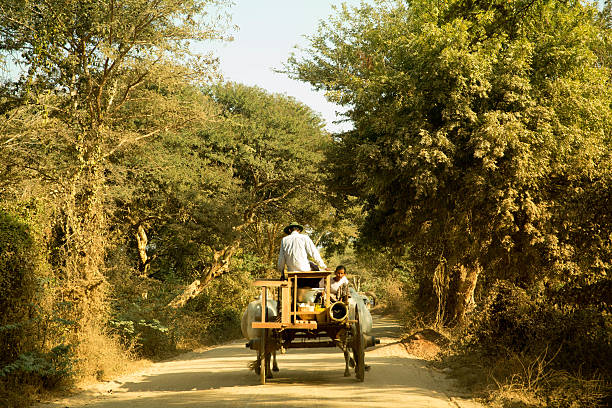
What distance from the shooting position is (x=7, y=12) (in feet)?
49.8

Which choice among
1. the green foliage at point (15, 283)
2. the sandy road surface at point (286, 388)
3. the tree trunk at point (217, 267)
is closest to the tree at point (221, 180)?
the tree trunk at point (217, 267)

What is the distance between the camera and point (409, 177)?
1695 cm

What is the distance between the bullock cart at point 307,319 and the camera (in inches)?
398

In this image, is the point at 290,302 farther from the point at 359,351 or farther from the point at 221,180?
the point at 221,180

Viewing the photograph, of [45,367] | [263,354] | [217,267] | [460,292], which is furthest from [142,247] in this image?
[263,354]

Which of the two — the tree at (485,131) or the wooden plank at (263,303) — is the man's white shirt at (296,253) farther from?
the tree at (485,131)

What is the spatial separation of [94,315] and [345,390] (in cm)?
659

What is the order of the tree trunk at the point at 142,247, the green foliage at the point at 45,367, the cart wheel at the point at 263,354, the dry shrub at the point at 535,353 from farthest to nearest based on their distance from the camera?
the tree trunk at the point at 142,247 < the cart wheel at the point at 263,354 < the green foliage at the point at 45,367 < the dry shrub at the point at 535,353

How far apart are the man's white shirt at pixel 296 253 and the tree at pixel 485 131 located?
5710 millimetres

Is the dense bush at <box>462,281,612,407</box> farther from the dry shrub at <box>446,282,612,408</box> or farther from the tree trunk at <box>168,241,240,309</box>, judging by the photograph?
the tree trunk at <box>168,241,240,309</box>

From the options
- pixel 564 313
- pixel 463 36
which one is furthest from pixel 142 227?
pixel 564 313

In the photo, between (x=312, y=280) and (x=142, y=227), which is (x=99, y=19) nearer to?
(x=312, y=280)

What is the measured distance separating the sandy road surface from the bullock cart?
589 mm

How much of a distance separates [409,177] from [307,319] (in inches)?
300
